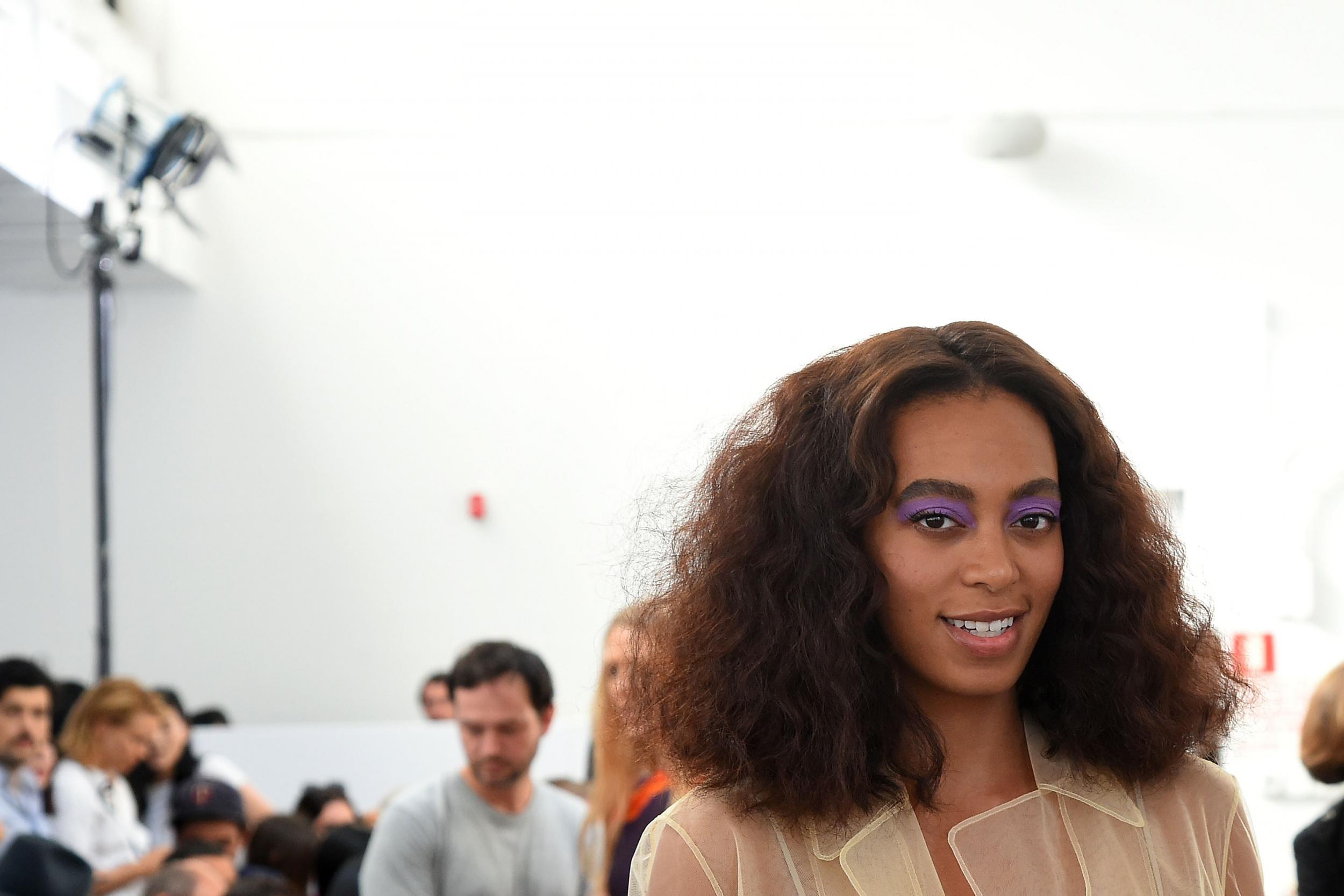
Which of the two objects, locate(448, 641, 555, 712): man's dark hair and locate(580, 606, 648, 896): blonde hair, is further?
locate(448, 641, 555, 712): man's dark hair

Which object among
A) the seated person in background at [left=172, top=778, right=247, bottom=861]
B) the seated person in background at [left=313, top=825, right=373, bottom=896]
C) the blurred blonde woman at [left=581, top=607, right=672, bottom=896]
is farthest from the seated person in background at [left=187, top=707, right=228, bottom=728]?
the blurred blonde woman at [left=581, top=607, right=672, bottom=896]

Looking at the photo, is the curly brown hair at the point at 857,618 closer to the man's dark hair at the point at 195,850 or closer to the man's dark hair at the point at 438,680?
the man's dark hair at the point at 195,850

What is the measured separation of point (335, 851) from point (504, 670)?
1.17m

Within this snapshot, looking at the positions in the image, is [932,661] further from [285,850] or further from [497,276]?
[497,276]

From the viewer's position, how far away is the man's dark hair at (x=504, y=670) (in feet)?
12.0

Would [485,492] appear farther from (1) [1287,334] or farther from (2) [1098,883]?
(2) [1098,883]

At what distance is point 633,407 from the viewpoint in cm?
807

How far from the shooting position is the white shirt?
487cm

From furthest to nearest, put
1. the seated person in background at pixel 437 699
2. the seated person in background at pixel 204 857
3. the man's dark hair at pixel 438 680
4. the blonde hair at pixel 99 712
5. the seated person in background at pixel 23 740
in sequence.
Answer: the seated person in background at pixel 437 699
the man's dark hair at pixel 438 680
the blonde hair at pixel 99 712
the seated person in background at pixel 23 740
the seated person in background at pixel 204 857

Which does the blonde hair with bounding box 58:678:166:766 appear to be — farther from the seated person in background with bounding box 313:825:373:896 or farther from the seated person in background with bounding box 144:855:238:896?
the seated person in background with bounding box 144:855:238:896

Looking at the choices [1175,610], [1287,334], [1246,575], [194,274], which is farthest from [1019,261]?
[1175,610]

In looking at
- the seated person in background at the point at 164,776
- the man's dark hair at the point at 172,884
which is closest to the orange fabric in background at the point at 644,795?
the man's dark hair at the point at 172,884

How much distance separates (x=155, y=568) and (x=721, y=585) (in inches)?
285

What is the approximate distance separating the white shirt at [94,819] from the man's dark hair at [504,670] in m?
1.83
